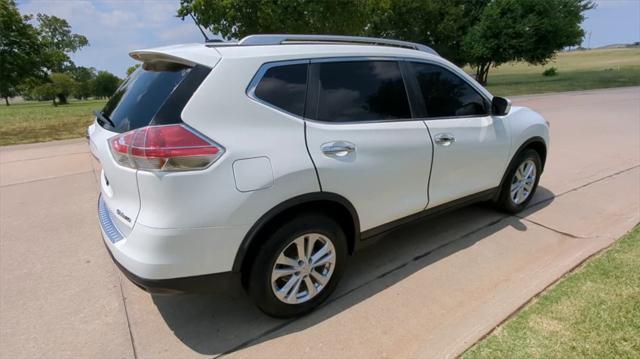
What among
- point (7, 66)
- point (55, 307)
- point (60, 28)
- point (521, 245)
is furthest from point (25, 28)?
point (60, 28)

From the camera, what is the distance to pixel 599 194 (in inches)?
185

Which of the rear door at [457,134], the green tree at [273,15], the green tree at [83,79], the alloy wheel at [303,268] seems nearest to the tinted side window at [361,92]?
the rear door at [457,134]

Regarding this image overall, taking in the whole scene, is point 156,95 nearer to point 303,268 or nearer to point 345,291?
point 303,268

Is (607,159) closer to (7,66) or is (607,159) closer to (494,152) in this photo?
(494,152)

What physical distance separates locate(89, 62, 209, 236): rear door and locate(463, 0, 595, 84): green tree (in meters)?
31.0

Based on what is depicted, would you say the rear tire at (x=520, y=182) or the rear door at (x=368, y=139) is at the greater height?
the rear door at (x=368, y=139)

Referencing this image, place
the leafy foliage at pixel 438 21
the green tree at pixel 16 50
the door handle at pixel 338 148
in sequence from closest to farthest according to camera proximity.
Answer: the door handle at pixel 338 148, the leafy foliage at pixel 438 21, the green tree at pixel 16 50

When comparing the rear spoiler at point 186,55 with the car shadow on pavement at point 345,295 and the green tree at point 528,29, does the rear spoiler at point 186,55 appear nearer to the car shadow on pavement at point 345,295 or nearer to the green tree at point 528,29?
the car shadow on pavement at point 345,295

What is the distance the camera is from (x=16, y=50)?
998 inches

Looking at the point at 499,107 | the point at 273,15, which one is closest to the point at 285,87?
the point at 499,107

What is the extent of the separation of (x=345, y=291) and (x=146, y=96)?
1.98 metres

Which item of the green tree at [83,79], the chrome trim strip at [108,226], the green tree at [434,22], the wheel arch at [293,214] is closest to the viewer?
the wheel arch at [293,214]

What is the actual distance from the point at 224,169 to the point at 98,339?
1519 mm

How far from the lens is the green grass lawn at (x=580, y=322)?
2127 mm
